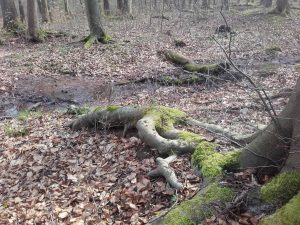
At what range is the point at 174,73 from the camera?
13.5 metres

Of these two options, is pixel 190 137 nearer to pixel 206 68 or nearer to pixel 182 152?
pixel 182 152

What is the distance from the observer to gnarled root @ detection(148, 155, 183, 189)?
16.0ft

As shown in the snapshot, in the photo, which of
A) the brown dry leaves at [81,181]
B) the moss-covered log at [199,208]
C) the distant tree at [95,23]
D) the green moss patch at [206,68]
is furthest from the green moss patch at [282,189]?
the distant tree at [95,23]

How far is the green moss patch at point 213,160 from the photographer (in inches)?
182

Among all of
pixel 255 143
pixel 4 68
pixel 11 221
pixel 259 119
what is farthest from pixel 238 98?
pixel 4 68

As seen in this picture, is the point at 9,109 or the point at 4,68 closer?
the point at 9,109

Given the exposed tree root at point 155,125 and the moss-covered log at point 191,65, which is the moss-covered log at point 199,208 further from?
the moss-covered log at point 191,65

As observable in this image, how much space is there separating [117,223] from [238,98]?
579 cm

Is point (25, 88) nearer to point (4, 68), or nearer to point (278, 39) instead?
point (4, 68)

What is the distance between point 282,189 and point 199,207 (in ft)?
2.84

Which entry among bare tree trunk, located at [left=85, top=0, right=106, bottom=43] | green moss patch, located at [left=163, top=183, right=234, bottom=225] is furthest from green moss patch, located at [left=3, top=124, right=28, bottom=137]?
bare tree trunk, located at [left=85, top=0, right=106, bottom=43]

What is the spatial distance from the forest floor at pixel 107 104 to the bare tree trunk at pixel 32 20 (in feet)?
2.24

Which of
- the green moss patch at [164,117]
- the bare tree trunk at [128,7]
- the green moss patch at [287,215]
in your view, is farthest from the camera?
the bare tree trunk at [128,7]

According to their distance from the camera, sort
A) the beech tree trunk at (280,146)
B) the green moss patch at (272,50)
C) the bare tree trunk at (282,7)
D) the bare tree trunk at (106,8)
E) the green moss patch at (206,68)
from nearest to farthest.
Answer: the beech tree trunk at (280,146)
the green moss patch at (206,68)
the green moss patch at (272,50)
the bare tree trunk at (282,7)
the bare tree trunk at (106,8)
